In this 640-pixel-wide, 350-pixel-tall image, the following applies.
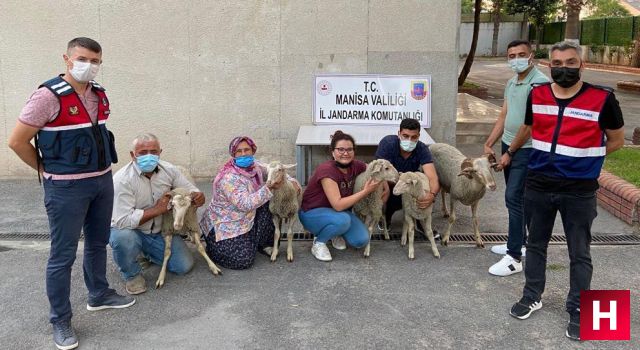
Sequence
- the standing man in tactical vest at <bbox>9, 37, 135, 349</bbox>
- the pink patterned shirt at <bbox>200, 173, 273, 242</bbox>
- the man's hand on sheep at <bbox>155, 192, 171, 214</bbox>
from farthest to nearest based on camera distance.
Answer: the pink patterned shirt at <bbox>200, 173, 273, 242</bbox>, the man's hand on sheep at <bbox>155, 192, 171, 214</bbox>, the standing man in tactical vest at <bbox>9, 37, 135, 349</bbox>

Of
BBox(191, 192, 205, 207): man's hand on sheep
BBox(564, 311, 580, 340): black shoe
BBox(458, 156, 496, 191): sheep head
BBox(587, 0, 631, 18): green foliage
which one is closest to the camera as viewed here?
BBox(564, 311, 580, 340): black shoe

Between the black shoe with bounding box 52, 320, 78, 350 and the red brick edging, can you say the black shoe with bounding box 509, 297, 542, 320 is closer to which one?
the red brick edging

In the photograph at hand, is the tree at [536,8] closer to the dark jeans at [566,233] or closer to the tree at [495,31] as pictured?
the tree at [495,31]

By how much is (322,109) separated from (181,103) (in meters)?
2.07

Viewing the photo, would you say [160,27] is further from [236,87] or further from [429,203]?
[429,203]

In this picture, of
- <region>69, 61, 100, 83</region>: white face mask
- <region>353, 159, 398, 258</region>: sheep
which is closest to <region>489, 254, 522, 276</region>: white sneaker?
<region>353, 159, 398, 258</region>: sheep

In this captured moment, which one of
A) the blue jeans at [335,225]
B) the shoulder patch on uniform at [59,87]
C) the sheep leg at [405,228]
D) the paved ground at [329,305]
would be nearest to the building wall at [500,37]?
the sheep leg at [405,228]

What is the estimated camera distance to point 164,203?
4539mm

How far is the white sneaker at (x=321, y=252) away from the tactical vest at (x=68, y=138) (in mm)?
2292

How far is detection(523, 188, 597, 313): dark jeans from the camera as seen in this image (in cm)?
370

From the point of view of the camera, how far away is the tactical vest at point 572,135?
355 centimetres

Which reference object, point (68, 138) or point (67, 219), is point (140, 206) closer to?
point (67, 219)

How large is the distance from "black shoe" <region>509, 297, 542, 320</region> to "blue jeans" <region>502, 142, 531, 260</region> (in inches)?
32.2

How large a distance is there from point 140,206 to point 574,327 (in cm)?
347
